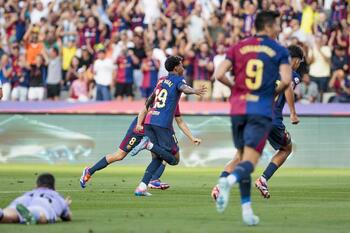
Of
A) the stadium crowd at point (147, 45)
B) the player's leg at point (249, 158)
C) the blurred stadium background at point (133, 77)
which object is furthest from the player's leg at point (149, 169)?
the stadium crowd at point (147, 45)

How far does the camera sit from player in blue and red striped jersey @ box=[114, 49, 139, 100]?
31.3m

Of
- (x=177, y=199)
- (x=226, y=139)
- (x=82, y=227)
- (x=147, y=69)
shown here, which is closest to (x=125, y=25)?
(x=147, y=69)

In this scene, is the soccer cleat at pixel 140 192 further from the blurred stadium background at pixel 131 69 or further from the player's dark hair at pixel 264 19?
the blurred stadium background at pixel 131 69

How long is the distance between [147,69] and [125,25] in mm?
2598

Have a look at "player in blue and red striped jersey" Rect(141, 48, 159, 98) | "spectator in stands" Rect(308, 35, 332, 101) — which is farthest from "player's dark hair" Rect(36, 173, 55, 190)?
"spectator in stands" Rect(308, 35, 332, 101)

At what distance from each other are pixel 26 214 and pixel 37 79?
20.8m

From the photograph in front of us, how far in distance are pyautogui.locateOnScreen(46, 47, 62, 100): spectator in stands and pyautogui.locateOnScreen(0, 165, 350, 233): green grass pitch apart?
7319 mm

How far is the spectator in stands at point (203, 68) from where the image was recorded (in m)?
30.9

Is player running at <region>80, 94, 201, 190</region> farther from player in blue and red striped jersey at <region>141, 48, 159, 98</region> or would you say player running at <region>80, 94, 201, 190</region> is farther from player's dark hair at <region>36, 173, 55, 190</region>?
player in blue and red striped jersey at <region>141, 48, 159, 98</region>

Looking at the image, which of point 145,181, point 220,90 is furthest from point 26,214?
point 220,90

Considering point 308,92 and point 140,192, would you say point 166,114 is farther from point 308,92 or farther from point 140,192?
point 308,92

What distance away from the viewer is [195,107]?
98.1 ft

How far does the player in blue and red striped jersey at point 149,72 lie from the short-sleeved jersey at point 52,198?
18900mm

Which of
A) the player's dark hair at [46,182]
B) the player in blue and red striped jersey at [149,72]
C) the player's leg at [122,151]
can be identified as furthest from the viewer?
the player in blue and red striped jersey at [149,72]
